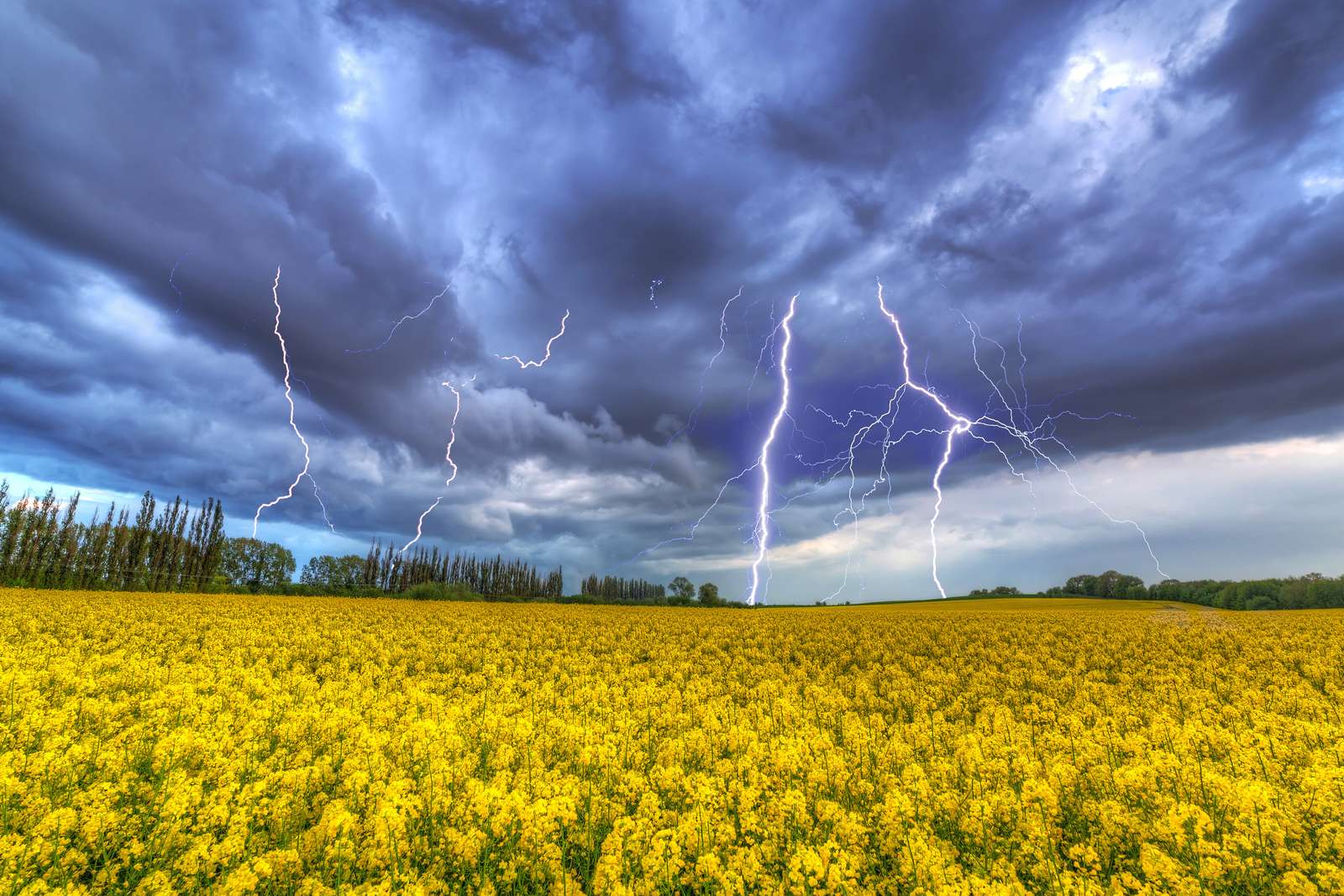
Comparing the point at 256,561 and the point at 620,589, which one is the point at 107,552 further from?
the point at 620,589

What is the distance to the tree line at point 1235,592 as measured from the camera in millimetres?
62188

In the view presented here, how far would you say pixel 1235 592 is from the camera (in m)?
70.3

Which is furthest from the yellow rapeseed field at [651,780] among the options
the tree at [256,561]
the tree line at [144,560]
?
the tree at [256,561]

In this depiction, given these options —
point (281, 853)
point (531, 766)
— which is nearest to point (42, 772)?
point (281, 853)

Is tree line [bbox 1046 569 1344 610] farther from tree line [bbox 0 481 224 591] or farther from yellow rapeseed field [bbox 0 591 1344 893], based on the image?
tree line [bbox 0 481 224 591]

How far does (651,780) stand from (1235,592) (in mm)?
98082

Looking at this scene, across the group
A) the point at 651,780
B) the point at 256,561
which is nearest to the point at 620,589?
the point at 256,561

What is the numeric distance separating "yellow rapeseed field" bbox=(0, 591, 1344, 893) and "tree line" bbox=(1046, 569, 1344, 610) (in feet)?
230

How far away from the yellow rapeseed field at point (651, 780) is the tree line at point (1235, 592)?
70138mm

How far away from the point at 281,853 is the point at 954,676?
17.6 meters

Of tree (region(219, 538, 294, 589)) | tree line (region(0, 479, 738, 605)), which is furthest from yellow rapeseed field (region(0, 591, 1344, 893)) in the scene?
tree (region(219, 538, 294, 589))

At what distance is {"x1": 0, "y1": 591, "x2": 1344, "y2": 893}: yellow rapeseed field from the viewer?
5.22 metres

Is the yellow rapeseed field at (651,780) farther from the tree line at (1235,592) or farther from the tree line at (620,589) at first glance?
the tree line at (620,589)

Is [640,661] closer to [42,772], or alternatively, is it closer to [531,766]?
[531,766]
